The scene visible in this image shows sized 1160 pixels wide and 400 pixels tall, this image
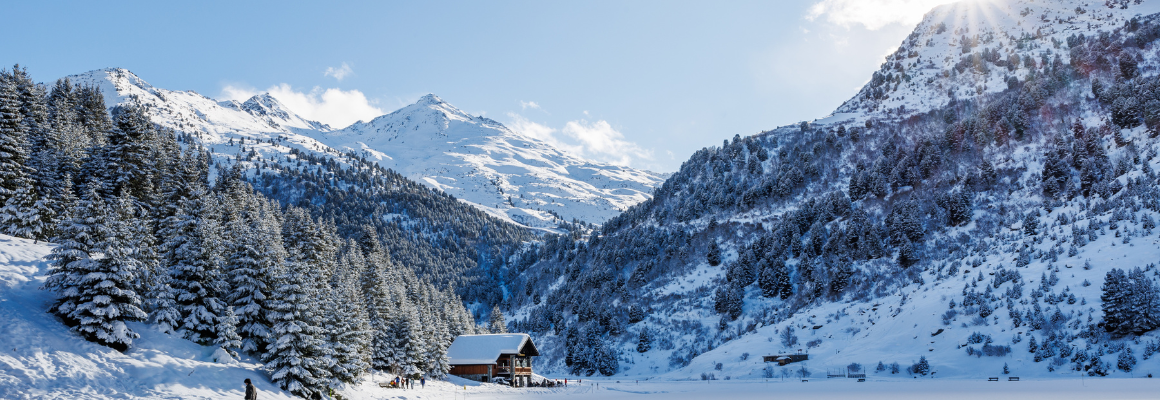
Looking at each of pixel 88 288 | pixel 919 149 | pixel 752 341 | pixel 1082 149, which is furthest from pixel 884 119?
pixel 88 288

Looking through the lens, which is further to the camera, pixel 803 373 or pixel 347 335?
pixel 803 373

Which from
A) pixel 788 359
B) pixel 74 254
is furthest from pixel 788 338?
pixel 74 254

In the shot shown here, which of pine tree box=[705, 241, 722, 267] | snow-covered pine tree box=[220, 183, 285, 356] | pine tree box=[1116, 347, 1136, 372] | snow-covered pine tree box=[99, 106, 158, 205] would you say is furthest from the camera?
pine tree box=[705, 241, 722, 267]

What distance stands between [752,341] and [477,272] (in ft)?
454

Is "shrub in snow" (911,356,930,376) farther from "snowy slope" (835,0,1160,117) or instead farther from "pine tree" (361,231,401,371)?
"snowy slope" (835,0,1160,117)

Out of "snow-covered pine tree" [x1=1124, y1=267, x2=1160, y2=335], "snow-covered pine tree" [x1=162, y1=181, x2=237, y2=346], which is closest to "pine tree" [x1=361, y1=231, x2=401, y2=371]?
"snow-covered pine tree" [x1=162, y1=181, x2=237, y2=346]

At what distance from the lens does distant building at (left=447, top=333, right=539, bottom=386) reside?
6469 centimetres

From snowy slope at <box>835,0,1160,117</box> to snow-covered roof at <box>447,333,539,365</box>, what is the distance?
296 feet

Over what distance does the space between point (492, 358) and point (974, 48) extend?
12054 cm

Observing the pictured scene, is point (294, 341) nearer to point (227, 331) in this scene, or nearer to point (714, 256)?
point (227, 331)

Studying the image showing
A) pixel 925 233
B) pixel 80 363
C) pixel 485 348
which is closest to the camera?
pixel 80 363

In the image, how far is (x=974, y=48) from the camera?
123 m

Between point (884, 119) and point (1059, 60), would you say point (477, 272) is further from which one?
point (1059, 60)

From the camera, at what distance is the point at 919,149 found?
99.8 m
